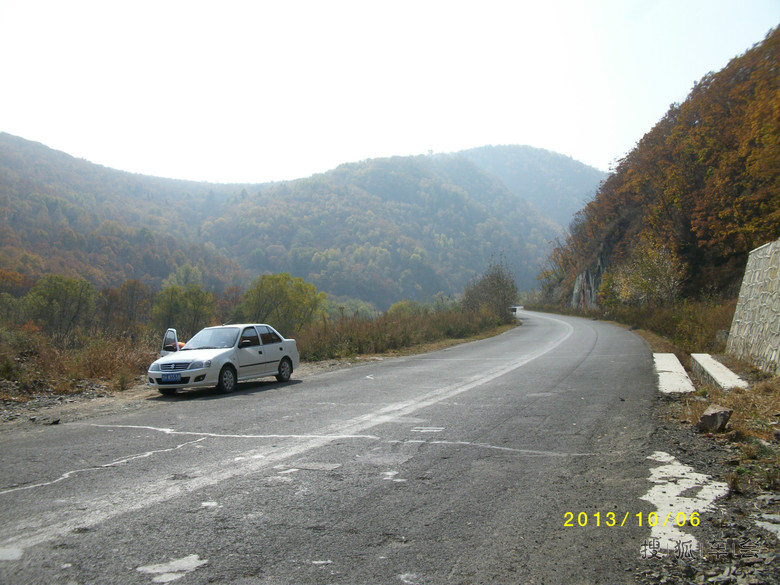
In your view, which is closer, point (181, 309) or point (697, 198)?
point (697, 198)

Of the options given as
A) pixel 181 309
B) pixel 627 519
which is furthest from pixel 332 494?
pixel 181 309

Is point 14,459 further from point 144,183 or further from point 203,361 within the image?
point 144,183

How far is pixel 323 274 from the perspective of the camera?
127750 millimetres

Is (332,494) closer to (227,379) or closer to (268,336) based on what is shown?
(227,379)

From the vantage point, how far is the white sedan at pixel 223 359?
1220 centimetres

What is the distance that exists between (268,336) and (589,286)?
2508 inches

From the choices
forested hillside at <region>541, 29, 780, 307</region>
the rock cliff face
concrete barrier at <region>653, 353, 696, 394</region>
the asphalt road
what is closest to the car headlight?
the asphalt road

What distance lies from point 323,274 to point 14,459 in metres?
122

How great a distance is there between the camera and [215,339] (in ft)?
45.1

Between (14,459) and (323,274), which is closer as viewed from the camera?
(14,459)

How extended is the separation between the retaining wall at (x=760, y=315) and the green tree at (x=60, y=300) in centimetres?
4049

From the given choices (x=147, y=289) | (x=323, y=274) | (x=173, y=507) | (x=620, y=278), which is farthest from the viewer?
(x=323, y=274)

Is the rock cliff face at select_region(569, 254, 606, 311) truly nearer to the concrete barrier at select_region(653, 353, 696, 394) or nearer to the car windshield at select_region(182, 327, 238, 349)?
the concrete barrier at select_region(653, 353, 696, 394)

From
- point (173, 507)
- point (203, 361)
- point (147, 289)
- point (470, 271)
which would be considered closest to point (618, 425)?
point (173, 507)
